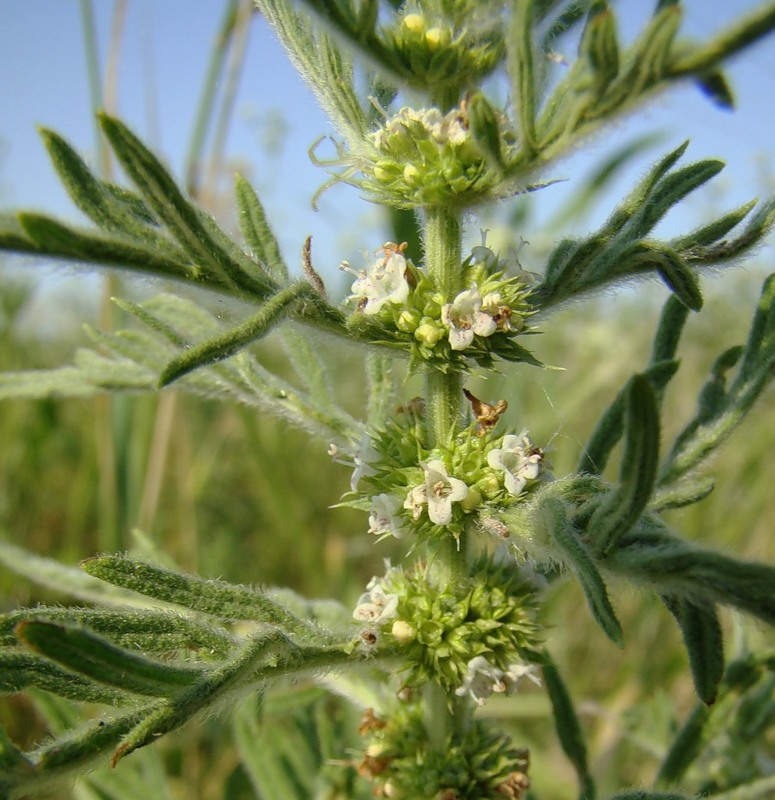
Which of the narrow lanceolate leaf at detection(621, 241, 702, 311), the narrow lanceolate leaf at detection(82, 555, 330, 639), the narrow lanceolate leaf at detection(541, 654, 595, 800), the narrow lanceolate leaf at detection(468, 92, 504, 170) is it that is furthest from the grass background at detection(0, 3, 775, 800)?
the narrow lanceolate leaf at detection(468, 92, 504, 170)

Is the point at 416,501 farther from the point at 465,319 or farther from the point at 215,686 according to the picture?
the point at 215,686

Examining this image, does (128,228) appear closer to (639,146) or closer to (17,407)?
(17,407)

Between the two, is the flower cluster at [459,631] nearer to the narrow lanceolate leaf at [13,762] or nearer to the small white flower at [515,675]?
the small white flower at [515,675]

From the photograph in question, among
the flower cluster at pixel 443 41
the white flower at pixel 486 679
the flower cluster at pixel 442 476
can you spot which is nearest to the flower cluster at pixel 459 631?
the white flower at pixel 486 679

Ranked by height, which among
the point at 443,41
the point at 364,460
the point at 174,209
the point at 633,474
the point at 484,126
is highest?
the point at 443,41

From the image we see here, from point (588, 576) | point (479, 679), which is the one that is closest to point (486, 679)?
point (479, 679)

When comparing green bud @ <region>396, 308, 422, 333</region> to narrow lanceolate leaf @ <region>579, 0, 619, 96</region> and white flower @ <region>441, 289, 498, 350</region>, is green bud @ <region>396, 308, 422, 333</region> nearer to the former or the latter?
white flower @ <region>441, 289, 498, 350</region>
